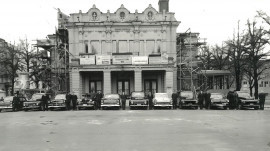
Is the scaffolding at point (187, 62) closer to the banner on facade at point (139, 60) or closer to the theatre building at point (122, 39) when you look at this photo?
the theatre building at point (122, 39)

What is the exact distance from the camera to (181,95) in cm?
2889

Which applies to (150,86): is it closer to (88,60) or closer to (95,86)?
(95,86)

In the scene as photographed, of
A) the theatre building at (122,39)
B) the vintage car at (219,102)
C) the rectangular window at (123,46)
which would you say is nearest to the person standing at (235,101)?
the vintage car at (219,102)

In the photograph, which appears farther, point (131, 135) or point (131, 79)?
point (131, 79)

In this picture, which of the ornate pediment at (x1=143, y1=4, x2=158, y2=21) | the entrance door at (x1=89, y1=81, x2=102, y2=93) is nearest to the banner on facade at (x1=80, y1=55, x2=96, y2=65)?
the entrance door at (x1=89, y1=81, x2=102, y2=93)

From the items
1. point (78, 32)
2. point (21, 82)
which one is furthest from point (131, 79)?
point (21, 82)

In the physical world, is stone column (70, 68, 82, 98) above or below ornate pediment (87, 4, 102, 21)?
below

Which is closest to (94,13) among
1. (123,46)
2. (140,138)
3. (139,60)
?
(123,46)

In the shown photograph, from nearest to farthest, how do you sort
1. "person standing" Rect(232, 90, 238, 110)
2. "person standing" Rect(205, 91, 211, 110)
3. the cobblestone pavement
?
1. the cobblestone pavement
2. "person standing" Rect(232, 90, 238, 110)
3. "person standing" Rect(205, 91, 211, 110)

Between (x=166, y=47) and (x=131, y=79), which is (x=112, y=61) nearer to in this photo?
(x=131, y=79)

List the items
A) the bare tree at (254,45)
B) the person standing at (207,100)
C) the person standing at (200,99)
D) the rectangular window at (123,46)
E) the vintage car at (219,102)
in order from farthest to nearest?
the rectangular window at (123,46) < the bare tree at (254,45) < the person standing at (200,99) < the person standing at (207,100) < the vintage car at (219,102)

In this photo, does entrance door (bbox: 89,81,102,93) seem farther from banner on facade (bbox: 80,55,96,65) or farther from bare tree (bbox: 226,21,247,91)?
bare tree (bbox: 226,21,247,91)

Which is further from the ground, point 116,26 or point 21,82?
point 116,26

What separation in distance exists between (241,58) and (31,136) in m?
30.7
